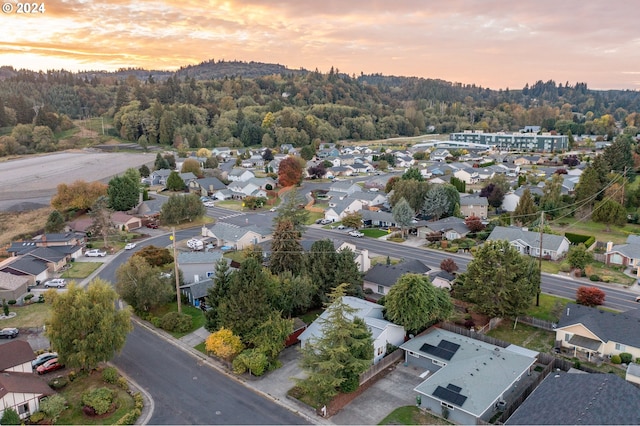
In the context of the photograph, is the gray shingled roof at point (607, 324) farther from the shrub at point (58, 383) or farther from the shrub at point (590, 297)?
the shrub at point (58, 383)

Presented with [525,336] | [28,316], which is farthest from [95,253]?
[525,336]

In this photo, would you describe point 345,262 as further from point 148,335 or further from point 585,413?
point 585,413

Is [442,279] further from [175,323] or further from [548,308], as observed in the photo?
[175,323]

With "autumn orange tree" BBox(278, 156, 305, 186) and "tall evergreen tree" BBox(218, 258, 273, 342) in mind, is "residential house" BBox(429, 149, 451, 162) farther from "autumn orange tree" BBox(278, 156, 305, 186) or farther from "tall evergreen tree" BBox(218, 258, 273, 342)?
"tall evergreen tree" BBox(218, 258, 273, 342)

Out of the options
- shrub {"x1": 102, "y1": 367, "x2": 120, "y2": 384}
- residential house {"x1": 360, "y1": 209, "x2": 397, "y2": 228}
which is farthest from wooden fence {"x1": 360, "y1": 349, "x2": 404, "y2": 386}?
residential house {"x1": 360, "y1": 209, "x2": 397, "y2": 228}

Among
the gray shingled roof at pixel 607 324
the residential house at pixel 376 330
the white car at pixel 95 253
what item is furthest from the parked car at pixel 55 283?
the gray shingled roof at pixel 607 324

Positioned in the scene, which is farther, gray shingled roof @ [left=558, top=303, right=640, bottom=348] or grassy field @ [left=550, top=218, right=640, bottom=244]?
grassy field @ [left=550, top=218, right=640, bottom=244]
